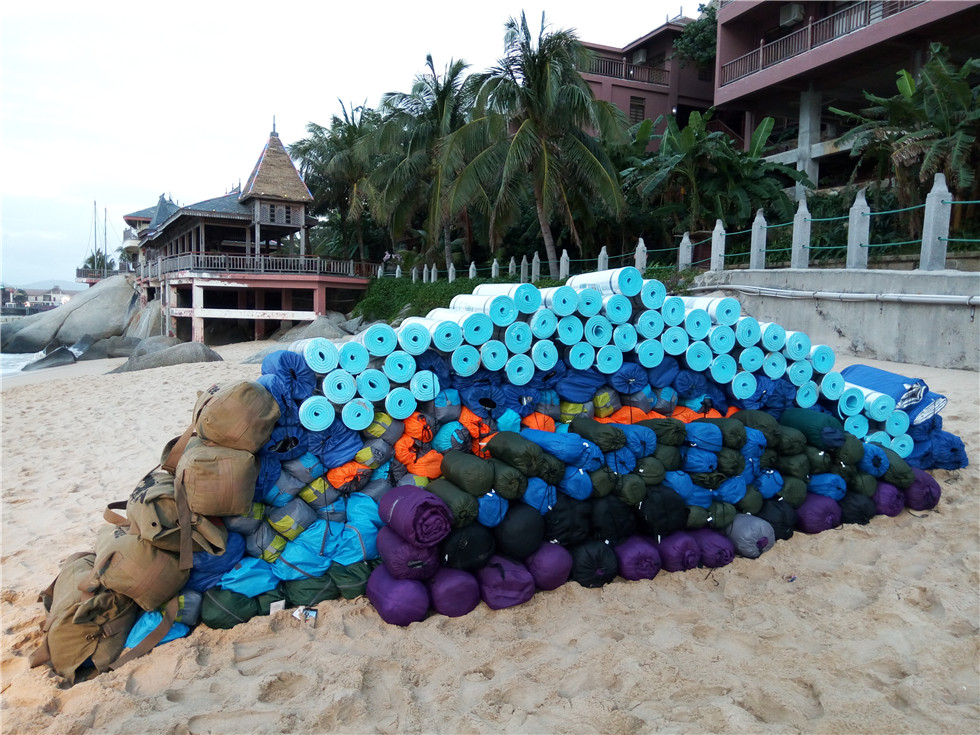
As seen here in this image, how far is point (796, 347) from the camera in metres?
5.34

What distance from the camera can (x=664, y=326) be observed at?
16.7 feet

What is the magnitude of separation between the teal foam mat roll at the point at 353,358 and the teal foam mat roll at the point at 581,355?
160 centimetres

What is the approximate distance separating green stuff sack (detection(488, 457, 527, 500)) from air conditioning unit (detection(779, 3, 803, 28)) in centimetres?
2244

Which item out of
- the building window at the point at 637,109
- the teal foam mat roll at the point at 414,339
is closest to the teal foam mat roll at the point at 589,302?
the teal foam mat roll at the point at 414,339

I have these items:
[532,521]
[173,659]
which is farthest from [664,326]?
[173,659]

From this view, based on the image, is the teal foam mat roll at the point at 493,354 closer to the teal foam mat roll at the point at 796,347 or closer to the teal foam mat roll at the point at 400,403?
the teal foam mat roll at the point at 400,403

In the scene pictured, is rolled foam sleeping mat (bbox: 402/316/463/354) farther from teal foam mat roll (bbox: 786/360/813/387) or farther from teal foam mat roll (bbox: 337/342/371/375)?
teal foam mat roll (bbox: 786/360/813/387)

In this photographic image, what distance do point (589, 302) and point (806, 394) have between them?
2.21 m

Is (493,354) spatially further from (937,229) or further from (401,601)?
(937,229)

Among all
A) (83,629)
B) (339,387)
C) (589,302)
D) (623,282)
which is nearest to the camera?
(83,629)

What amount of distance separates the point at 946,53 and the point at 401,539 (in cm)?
1561

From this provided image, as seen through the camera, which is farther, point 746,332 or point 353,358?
point 746,332

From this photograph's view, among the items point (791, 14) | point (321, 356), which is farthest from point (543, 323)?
point (791, 14)

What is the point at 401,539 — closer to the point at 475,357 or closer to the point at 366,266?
the point at 475,357
